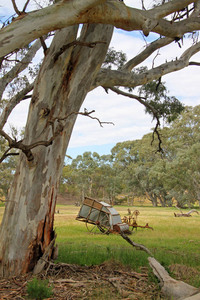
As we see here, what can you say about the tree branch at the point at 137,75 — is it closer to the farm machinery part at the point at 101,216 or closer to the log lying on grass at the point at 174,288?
the log lying on grass at the point at 174,288

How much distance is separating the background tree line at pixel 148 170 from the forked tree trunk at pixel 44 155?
32.6 m

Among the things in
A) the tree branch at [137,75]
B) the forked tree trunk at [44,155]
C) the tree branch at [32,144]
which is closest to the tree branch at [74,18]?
the forked tree trunk at [44,155]

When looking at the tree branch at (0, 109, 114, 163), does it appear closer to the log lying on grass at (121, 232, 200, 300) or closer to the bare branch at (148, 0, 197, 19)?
the bare branch at (148, 0, 197, 19)

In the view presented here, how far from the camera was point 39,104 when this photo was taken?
4770mm

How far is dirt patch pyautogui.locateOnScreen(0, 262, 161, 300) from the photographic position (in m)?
3.57

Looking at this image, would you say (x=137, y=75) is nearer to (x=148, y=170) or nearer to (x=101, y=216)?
(x=101, y=216)

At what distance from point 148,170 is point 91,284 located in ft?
157

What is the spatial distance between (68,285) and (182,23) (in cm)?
453

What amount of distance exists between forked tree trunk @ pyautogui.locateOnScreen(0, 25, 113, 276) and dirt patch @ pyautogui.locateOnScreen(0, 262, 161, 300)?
1.26ft

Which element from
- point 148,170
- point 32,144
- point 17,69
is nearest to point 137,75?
point 32,144

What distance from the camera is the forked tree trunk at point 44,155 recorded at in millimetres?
4465

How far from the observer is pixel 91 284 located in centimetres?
A: 397

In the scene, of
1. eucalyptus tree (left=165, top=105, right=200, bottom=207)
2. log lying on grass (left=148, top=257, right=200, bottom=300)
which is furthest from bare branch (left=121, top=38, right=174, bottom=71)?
eucalyptus tree (left=165, top=105, right=200, bottom=207)

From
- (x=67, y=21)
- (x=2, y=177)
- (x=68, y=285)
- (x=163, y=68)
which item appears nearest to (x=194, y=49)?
(x=163, y=68)
